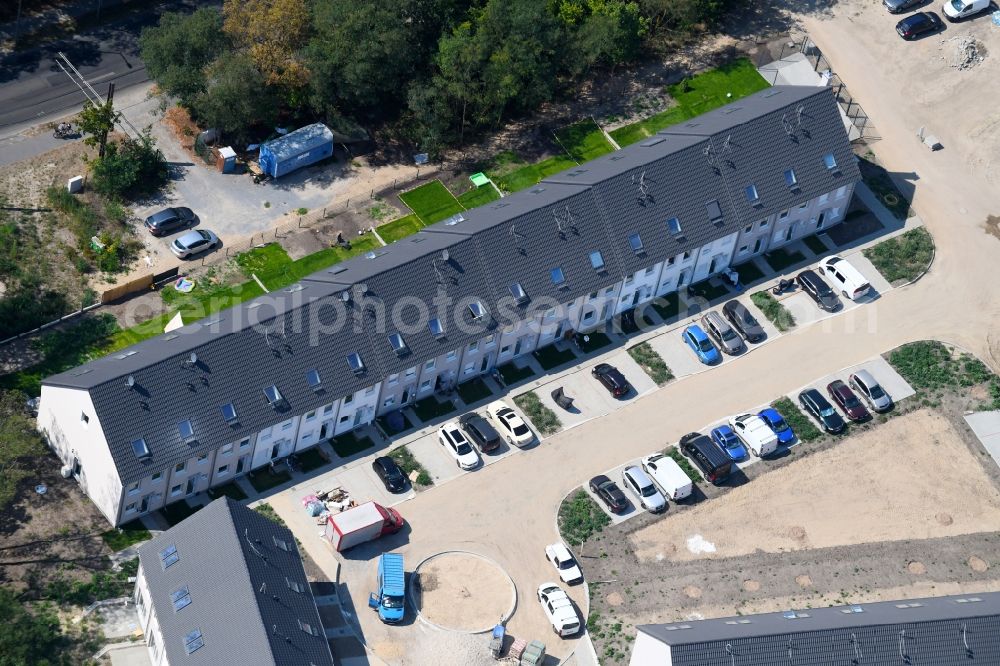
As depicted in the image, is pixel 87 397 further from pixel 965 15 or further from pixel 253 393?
pixel 965 15

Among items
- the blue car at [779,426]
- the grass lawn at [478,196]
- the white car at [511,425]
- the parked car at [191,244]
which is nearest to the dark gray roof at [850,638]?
the blue car at [779,426]

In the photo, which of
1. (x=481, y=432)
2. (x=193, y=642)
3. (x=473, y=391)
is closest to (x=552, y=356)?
(x=473, y=391)

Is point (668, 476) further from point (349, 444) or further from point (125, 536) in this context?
point (125, 536)

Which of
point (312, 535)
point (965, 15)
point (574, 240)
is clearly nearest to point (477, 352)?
point (574, 240)

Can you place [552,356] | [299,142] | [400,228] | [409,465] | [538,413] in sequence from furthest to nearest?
[299,142]
[400,228]
[552,356]
[538,413]
[409,465]

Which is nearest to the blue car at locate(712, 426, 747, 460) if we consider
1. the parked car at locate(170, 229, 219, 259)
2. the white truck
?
the white truck
